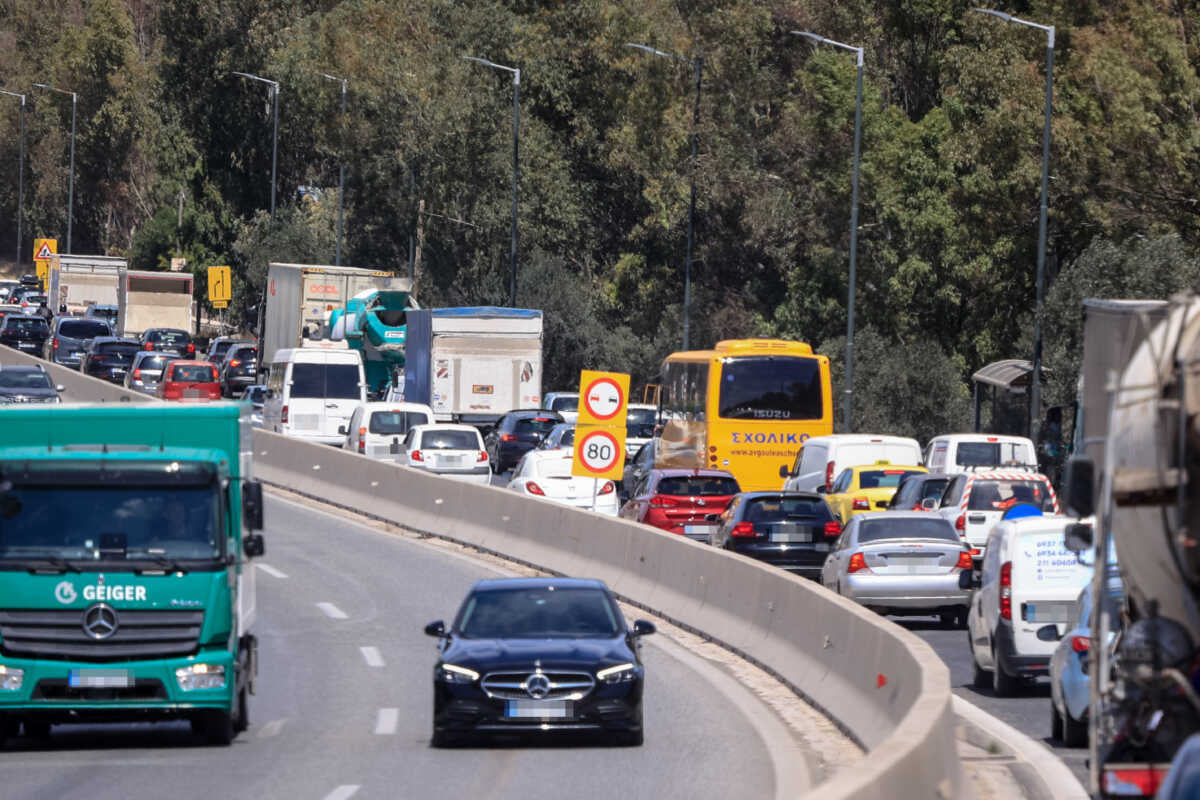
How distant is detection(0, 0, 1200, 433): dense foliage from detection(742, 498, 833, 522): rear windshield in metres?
14.3

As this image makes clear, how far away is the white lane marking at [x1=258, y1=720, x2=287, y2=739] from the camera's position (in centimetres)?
1561

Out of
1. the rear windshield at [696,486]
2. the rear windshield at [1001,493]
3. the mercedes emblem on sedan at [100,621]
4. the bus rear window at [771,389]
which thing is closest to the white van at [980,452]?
the bus rear window at [771,389]

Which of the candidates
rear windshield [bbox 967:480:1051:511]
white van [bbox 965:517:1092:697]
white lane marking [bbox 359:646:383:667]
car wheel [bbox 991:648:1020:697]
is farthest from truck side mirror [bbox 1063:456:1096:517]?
rear windshield [bbox 967:480:1051:511]

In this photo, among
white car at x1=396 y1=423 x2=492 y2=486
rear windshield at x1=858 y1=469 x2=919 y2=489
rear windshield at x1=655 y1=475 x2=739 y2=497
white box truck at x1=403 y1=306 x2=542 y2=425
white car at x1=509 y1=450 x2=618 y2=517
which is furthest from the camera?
white box truck at x1=403 y1=306 x2=542 y2=425

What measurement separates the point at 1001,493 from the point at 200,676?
15749 millimetres

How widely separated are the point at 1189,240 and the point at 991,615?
25.8 metres

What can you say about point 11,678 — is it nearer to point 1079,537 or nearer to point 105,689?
point 105,689

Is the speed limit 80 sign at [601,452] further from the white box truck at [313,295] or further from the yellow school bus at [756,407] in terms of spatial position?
the white box truck at [313,295]

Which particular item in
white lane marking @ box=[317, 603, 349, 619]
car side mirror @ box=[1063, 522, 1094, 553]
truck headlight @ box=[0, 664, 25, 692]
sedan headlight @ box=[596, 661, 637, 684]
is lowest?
white lane marking @ box=[317, 603, 349, 619]

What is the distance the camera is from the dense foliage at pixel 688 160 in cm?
4438

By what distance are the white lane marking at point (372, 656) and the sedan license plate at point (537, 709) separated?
5269mm

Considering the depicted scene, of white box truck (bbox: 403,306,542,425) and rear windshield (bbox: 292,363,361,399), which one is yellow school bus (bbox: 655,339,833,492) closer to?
white box truck (bbox: 403,306,542,425)

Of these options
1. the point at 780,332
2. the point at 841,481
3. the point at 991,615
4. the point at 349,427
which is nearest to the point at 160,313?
the point at 780,332

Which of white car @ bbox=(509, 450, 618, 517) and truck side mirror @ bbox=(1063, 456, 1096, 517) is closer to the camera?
truck side mirror @ bbox=(1063, 456, 1096, 517)
